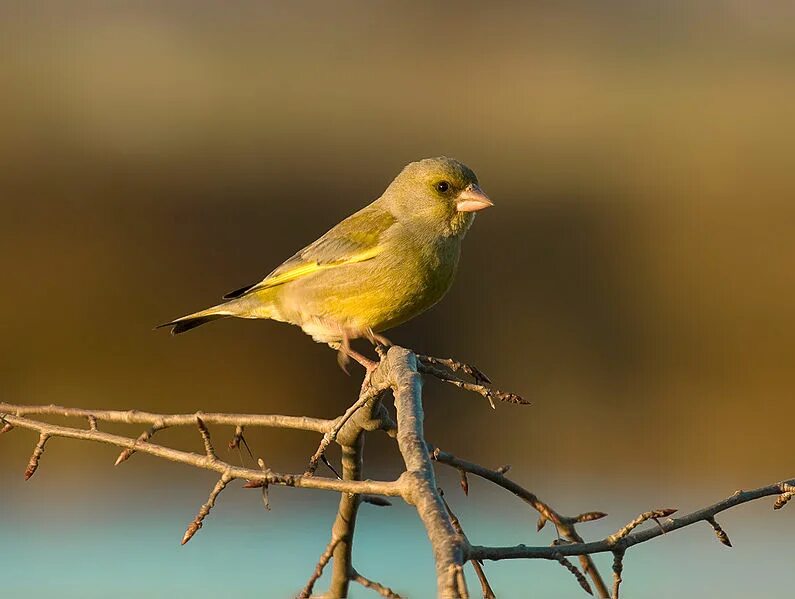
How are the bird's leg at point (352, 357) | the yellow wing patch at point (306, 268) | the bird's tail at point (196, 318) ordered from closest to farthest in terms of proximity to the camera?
the bird's leg at point (352, 357), the yellow wing patch at point (306, 268), the bird's tail at point (196, 318)

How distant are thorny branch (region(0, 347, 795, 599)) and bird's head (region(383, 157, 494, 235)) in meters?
1.61

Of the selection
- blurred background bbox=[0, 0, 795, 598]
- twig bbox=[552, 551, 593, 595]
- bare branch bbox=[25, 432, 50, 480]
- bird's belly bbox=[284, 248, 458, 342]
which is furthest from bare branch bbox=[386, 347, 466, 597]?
blurred background bbox=[0, 0, 795, 598]

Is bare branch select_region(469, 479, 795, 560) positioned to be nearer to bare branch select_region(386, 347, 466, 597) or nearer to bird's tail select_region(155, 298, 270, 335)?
bare branch select_region(386, 347, 466, 597)

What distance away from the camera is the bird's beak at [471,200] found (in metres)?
5.63

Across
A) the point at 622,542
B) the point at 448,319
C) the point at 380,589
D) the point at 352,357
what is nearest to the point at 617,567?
the point at 622,542

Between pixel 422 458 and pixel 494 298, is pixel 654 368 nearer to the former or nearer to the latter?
pixel 494 298

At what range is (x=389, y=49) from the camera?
2633 cm

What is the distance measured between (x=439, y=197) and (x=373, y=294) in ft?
2.04

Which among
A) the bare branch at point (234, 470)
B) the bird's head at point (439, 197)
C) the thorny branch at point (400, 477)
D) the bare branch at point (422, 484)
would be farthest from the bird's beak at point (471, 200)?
the bare branch at point (234, 470)

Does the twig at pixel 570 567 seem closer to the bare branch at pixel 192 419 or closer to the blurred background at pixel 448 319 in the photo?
the bare branch at pixel 192 419

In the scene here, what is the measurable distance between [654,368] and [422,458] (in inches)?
474

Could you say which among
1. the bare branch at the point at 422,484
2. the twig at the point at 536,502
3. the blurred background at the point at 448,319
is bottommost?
the bare branch at the point at 422,484

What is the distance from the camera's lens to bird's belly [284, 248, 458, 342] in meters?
5.25

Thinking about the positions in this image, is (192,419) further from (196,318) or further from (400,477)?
(196,318)
